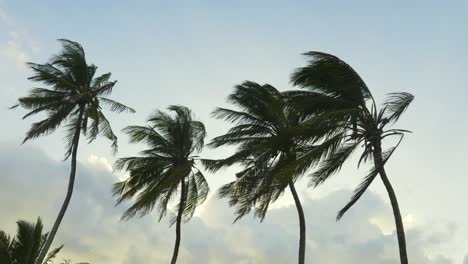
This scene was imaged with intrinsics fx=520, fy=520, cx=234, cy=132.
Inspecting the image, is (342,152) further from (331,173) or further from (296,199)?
(296,199)

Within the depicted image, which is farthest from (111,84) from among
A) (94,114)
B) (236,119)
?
(236,119)

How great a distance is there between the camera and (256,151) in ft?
76.6

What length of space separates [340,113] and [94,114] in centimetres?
1555

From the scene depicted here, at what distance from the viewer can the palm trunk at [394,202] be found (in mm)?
15844

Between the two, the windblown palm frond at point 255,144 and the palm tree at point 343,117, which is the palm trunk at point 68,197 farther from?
the palm tree at point 343,117

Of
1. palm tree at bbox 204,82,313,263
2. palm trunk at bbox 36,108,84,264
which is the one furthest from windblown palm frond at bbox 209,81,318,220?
palm trunk at bbox 36,108,84,264

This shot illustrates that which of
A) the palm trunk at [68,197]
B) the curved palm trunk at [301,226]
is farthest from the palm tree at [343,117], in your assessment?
the palm trunk at [68,197]

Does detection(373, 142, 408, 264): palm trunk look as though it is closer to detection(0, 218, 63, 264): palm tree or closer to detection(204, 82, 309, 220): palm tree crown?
detection(204, 82, 309, 220): palm tree crown

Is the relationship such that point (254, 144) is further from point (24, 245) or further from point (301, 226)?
point (24, 245)

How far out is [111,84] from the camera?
1137 inches

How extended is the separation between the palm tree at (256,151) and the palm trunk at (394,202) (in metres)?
3.77

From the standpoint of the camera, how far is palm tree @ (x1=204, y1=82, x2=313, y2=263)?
22172mm

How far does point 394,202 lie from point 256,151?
25.5 feet

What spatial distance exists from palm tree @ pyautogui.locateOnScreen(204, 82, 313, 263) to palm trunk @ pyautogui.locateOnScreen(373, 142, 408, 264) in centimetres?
377
